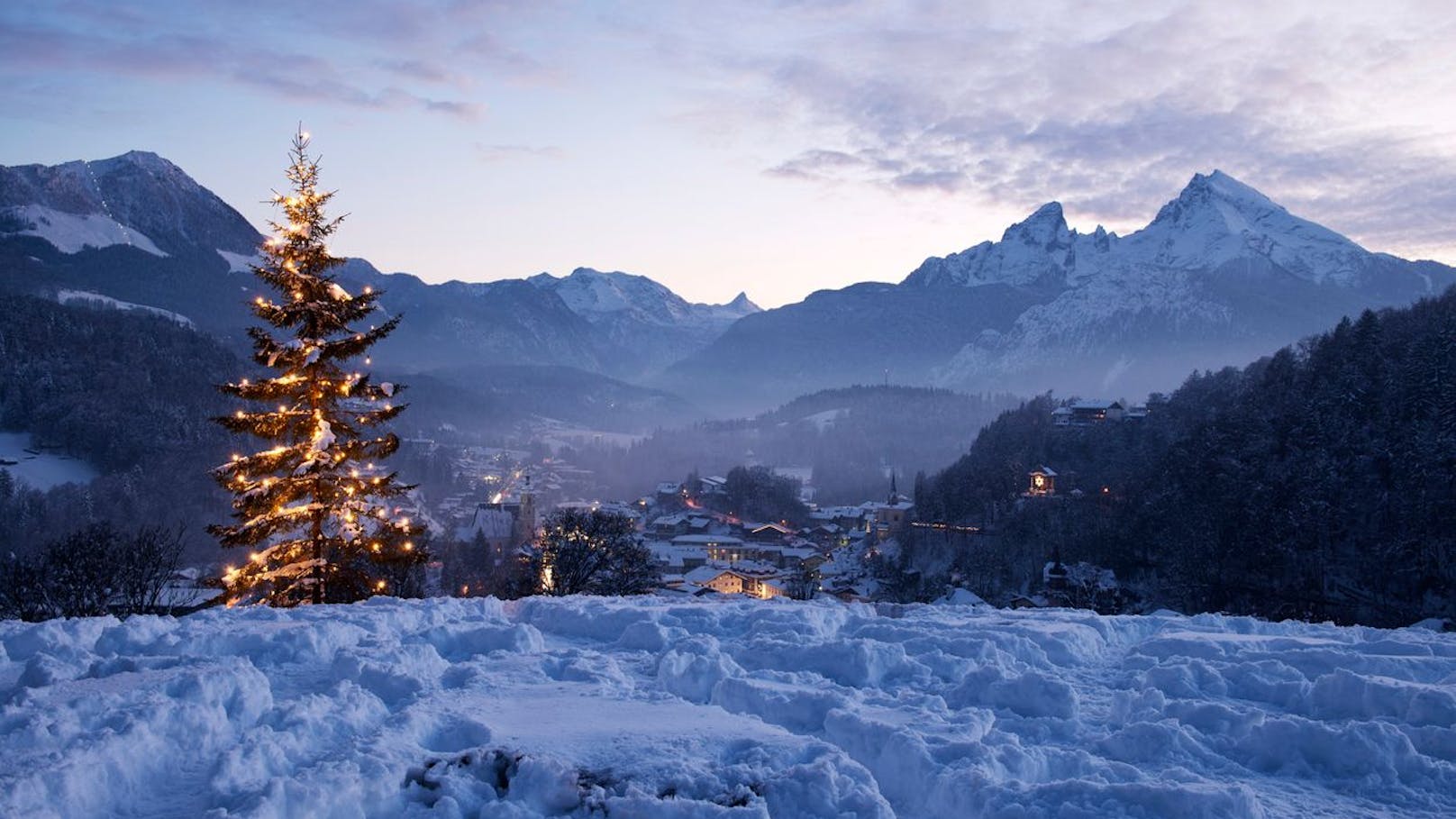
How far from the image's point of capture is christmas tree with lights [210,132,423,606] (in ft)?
53.2

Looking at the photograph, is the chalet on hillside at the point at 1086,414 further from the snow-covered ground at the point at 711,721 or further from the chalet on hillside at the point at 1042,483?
the snow-covered ground at the point at 711,721

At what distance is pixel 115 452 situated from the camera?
109125 mm

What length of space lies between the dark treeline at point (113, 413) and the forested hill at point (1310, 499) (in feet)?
285

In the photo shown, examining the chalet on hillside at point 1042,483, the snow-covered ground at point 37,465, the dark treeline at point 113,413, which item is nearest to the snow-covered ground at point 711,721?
the chalet on hillside at point 1042,483

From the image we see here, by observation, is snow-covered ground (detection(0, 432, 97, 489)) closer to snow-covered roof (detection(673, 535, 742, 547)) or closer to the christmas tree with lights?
snow-covered roof (detection(673, 535, 742, 547))

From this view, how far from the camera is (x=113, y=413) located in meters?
115

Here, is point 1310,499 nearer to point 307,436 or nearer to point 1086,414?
point 1086,414

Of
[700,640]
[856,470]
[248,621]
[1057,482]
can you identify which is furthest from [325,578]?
[856,470]

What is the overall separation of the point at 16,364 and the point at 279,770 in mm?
148357

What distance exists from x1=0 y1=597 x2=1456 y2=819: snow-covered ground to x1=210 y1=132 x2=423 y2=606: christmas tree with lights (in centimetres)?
705

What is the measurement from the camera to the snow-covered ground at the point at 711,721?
16.5ft

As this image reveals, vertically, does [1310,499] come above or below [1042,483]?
above

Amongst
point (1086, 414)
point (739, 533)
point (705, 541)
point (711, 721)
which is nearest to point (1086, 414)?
point (1086, 414)

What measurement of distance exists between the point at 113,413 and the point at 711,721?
13500 centimetres
